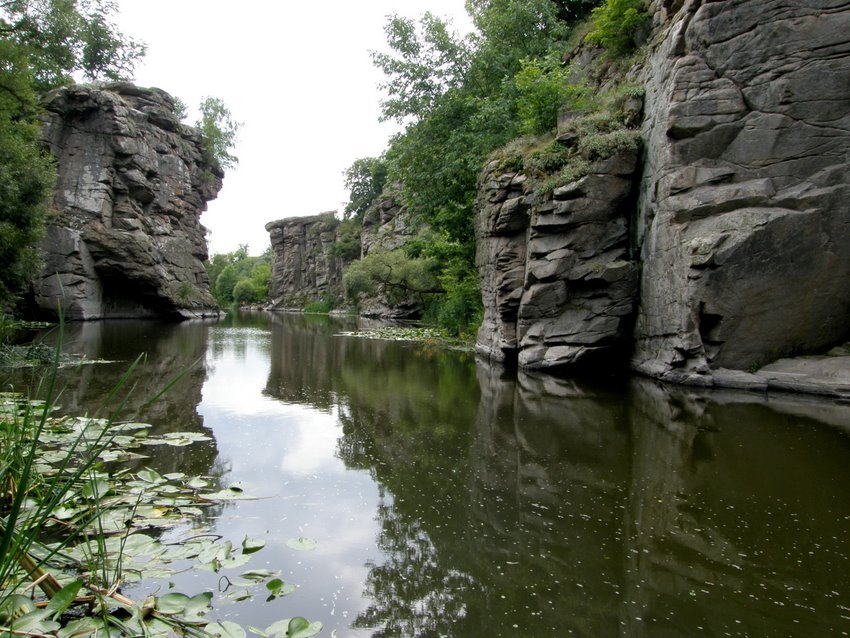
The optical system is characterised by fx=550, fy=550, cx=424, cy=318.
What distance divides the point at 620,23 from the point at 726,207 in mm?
7045

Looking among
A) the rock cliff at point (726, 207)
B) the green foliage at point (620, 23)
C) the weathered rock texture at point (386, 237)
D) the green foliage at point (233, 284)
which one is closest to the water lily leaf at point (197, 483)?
the rock cliff at point (726, 207)

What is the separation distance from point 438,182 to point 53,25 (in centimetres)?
1339

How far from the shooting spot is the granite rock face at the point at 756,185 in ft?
32.1

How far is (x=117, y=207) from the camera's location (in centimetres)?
3094

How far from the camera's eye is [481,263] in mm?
17156

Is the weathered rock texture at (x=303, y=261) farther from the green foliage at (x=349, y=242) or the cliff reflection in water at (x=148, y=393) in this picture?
the cliff reflection in water at (x=148, y=393)

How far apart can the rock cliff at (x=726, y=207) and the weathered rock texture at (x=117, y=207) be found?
24.7m

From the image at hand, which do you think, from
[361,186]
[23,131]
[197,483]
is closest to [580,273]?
[197,483]

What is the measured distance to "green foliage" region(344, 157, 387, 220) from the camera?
2197 inches

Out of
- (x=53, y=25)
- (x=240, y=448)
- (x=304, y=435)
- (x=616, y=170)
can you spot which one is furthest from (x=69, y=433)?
(x=53, y=25)

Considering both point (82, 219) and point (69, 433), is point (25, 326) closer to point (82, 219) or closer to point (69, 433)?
point (82, 219)

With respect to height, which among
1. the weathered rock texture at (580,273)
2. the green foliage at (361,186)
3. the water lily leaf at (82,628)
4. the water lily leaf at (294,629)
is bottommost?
the water lily leaf at (294,629)

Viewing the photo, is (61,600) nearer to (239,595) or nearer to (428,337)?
(239,595)

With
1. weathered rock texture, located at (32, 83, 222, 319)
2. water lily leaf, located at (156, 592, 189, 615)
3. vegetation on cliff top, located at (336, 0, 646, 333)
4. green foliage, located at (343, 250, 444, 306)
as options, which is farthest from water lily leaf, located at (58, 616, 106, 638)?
green foliage, located at (343, 250, 444, 306)
